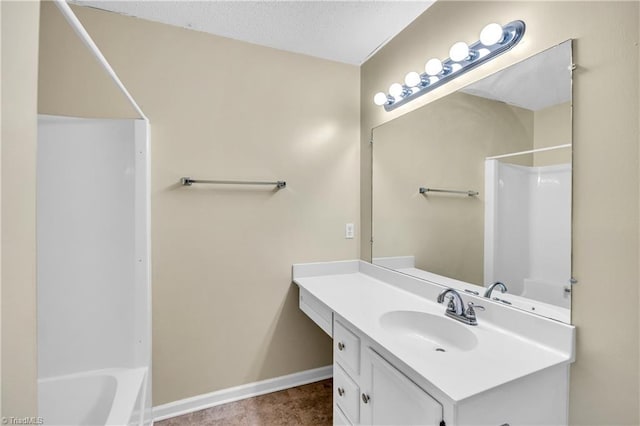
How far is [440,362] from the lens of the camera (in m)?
0.91

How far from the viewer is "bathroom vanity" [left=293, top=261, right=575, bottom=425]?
0.82 metres

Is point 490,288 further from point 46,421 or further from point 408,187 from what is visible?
point 46,421

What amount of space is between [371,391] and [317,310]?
600 mm

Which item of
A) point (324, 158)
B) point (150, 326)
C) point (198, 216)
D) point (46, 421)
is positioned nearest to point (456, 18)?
point (324, 158)

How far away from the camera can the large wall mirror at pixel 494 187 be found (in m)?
1.03

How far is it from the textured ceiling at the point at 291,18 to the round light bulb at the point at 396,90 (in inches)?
13.9

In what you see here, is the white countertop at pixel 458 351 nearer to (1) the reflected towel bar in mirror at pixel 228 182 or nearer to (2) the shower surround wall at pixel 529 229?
(2) the shower surround wall at pixel 529 229

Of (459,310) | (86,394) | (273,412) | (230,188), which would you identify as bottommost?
(273,412)

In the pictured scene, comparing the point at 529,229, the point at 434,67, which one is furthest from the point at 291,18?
the point at 529,229

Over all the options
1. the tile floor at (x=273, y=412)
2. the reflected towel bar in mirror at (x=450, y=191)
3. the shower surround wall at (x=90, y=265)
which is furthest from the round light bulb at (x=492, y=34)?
the tile floor at (x=273, y=412)

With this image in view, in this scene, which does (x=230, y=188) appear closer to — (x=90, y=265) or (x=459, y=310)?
(x=90, y=265)

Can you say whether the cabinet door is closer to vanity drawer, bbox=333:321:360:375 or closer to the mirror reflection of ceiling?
vanity drawer, bbox=333:321:360:375

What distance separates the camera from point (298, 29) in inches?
68.1

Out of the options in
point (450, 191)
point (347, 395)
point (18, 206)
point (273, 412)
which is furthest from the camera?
point (273, 412)
